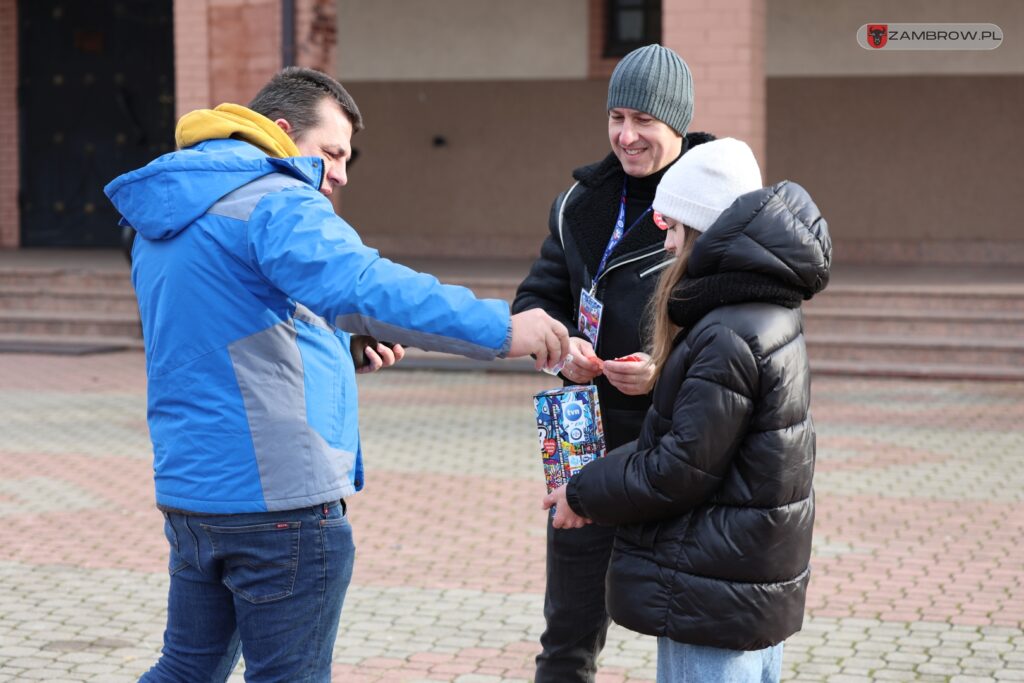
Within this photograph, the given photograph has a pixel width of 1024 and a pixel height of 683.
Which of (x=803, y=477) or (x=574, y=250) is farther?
(x=574, y=250)

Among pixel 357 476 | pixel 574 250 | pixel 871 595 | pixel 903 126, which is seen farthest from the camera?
pixel 903 126

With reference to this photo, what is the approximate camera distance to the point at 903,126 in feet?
58.3

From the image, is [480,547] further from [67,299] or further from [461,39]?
[461,39]

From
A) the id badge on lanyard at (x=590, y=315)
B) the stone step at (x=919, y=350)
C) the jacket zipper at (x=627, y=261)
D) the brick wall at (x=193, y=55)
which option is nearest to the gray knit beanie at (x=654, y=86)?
the jacket zipper at (x=627, y=261)

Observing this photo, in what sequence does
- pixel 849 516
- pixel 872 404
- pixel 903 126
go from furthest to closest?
pixel 903 126 → pixel 872 404 → pixel 849 516

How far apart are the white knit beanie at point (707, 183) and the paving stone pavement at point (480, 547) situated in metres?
2.35

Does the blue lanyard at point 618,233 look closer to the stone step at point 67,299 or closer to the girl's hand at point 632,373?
the girl's hand at point 632,373

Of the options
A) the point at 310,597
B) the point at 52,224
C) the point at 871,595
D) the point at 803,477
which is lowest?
the point at 52,224

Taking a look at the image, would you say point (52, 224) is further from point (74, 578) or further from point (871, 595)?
point (871, 595)

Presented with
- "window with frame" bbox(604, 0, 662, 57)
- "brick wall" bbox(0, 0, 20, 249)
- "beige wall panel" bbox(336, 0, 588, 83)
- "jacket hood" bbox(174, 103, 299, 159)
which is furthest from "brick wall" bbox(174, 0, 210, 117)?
"jacket hood" bbox(174, 103, 299, 159)

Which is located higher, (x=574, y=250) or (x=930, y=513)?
(x=574, y=250)

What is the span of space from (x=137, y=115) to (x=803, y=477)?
18607mm

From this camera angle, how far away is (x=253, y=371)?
9.71 feet

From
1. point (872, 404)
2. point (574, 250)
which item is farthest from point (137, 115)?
point (574, 250)
